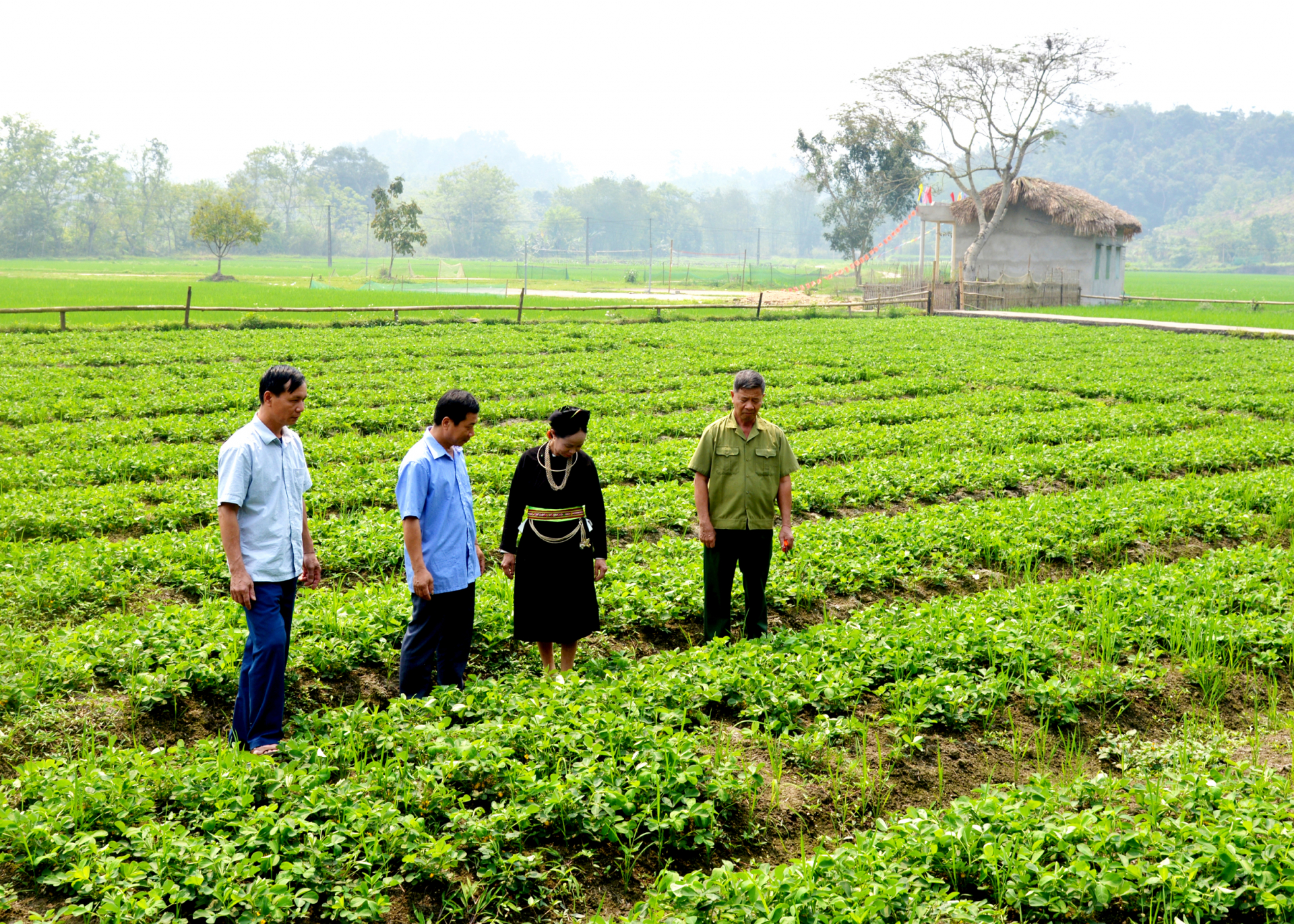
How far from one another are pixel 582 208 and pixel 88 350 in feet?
425

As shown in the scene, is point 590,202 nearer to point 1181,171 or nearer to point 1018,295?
point 1181,171

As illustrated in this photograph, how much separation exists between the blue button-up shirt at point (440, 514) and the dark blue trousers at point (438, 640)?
124 mm

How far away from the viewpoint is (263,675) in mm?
5543

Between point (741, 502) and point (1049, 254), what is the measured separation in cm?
4883

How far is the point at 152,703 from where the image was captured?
6.04 metres

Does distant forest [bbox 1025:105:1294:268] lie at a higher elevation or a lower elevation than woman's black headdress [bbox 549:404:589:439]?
higher

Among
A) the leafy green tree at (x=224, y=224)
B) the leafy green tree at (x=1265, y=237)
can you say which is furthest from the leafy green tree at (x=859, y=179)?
the leafy green tree at (x=1265, y=237)

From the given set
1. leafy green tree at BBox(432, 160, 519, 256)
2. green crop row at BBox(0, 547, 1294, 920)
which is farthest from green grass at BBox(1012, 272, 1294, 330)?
leafy green tree at BBox(432, 160, 519, 256)

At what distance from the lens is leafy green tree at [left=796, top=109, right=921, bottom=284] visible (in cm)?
7325

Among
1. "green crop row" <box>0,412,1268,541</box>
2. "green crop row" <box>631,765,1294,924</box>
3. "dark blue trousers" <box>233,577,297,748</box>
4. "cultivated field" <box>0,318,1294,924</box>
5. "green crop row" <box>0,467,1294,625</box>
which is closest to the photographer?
"green crop row" <box>631,765,1294,924</box>

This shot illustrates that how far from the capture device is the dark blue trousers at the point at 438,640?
604cm

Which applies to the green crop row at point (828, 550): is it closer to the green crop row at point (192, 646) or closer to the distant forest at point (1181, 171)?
the green crop row at point (192, 646)

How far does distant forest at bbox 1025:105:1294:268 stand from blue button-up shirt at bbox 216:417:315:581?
15353 cm

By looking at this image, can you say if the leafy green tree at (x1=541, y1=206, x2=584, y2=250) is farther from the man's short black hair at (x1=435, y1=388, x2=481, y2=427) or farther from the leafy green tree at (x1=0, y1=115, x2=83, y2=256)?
the man's short black hair at (x1=435, y1=388, x2=481, y2=427)
